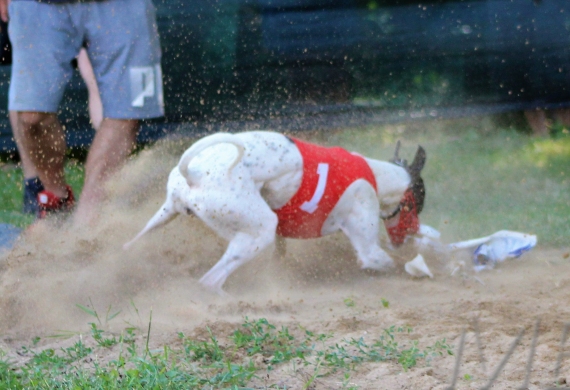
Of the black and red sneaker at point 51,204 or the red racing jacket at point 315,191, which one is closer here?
the red racing jacket at point 315,191

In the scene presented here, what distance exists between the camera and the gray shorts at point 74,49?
17.7ft

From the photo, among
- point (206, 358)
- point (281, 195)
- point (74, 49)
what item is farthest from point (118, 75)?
point (206, 358)

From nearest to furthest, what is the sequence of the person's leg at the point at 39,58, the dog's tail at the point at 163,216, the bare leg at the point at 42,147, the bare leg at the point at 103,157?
the dog's tail at the point at 163,216 → the bare leg at the point at 103,157 → the person's leg at the point at 39,58 → the bare leg at the point at 42,147

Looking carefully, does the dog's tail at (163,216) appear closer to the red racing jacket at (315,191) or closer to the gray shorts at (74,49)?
the red racing jacket at (315,191)

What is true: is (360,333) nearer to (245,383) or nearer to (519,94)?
(245,383)

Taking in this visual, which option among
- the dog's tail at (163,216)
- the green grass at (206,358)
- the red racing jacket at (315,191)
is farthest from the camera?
the red racing jacket at (315,191)

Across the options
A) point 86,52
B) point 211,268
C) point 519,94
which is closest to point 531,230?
point 211,268

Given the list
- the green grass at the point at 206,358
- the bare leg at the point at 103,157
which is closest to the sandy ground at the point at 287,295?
the green grass at the point at 206,358

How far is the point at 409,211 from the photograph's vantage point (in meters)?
4.56

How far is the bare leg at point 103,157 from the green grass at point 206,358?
1972mm

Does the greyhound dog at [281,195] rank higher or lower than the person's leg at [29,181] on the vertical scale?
higher

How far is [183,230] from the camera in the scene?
14.8 ft

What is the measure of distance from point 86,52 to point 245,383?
3.71 metres

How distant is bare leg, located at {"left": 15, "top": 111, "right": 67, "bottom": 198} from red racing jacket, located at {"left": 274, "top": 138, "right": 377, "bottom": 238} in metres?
2.26
